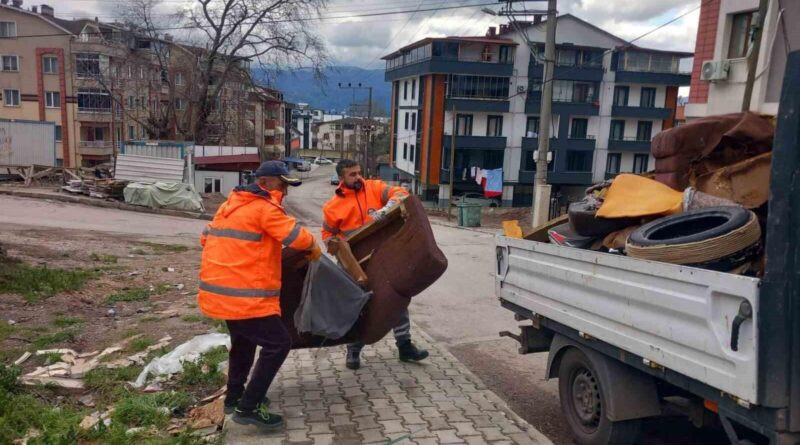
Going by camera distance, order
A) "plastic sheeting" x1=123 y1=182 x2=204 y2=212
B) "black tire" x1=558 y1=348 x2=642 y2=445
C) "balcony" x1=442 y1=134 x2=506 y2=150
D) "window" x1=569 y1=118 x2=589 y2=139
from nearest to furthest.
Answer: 1. "black tire" x1=558 y1=348 x2=642 y2=445
2. "plastic sheeting" x1=123 y1=182 x2=204 y2=212
3. "balcony" x1=442 y1=134 x2=506 y2=150
4. "window" x1=569 y1=118 x2=589 y2=139

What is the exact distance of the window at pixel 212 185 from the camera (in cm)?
3431

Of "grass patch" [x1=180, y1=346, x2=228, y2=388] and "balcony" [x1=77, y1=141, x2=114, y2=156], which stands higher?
"grass patch" [x1=180, y1=346, x2=228, y2=388]

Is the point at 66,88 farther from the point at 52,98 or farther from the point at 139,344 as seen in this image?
the point at 139,344

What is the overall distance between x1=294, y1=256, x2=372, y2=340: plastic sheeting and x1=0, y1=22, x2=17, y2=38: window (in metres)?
53.4

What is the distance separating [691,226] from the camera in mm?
3643

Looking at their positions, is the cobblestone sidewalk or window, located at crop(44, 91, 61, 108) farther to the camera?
window, located at crop(44, 91, 61, 108)

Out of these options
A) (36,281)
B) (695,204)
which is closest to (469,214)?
(36,281)

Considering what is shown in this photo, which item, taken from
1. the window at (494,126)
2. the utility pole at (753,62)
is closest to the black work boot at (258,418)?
the utility pole at (753,62)

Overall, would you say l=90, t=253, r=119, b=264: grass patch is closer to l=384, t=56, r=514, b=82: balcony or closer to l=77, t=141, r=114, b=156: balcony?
l=384, t=56, r=514, b=82: balcony

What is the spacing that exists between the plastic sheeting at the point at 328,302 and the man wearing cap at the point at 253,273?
0.36 meters

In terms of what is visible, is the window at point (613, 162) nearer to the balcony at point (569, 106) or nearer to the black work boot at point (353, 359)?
the balcony at point (569, 106)

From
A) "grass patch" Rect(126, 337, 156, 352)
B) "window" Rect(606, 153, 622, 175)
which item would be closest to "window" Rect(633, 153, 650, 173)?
"window" Rect(606, 153, 622, 175)

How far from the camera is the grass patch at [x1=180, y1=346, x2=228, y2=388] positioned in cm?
507

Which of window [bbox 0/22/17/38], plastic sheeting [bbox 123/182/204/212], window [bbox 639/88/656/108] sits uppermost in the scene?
window [bbox 0/22/17/38]
